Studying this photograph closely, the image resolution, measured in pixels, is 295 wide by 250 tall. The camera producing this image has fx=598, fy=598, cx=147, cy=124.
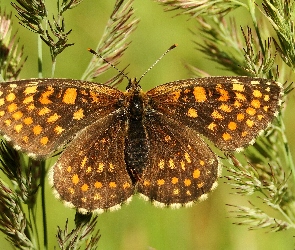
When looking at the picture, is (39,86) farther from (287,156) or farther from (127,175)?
(287,156)

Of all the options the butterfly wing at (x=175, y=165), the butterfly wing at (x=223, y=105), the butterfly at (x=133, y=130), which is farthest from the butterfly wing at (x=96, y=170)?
the butterfly wing at (x=223, y=105)

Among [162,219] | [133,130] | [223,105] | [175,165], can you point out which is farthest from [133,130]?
[162,219]

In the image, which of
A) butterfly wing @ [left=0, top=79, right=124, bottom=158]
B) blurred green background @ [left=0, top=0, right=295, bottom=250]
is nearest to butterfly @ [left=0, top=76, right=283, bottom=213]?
butterfly wing @ [left=0, top=79, right=124, bottom=158]

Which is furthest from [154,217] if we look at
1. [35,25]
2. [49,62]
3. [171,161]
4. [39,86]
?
[49,62]

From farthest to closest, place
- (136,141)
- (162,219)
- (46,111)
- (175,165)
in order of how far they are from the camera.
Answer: (162,219), (136,141), (175,165), (46,111)

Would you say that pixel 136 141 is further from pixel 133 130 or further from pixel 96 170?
pixel 96 170

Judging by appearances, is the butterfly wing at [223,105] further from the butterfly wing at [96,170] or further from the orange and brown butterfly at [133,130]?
the butterfly wing at [96,170]

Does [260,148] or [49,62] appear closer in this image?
[260,148]
